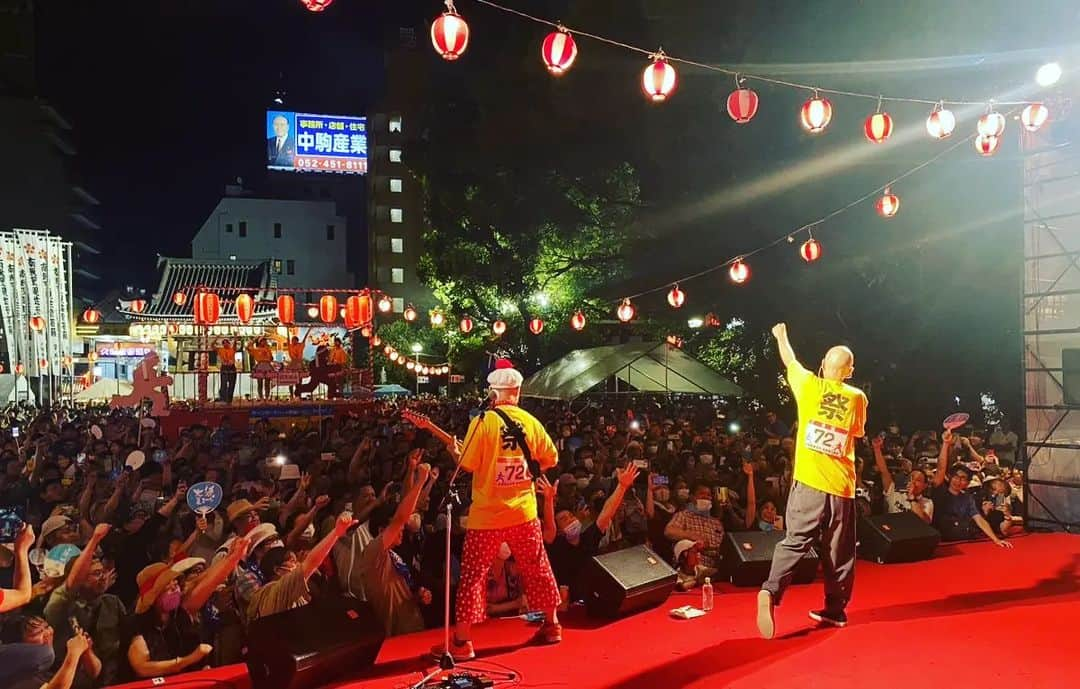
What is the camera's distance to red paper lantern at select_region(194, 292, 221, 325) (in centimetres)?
1944

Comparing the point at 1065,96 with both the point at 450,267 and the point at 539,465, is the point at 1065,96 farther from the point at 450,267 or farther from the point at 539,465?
the point at 450,267

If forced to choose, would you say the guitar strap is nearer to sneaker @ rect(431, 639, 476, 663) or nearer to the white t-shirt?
sneaker @ rect(431, 639, 476, 663)

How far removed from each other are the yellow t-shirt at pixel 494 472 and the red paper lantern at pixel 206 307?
16.9 m

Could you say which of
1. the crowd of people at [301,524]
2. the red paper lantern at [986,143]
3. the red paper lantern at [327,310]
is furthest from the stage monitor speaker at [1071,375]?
the red paper lantern at [327,310]

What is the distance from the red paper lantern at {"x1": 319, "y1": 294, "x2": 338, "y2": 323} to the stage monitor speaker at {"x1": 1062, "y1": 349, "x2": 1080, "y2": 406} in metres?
17.4

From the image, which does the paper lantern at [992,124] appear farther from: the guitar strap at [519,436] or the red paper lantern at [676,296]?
the red paper lantern at [676,296]

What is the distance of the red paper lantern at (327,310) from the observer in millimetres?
21627

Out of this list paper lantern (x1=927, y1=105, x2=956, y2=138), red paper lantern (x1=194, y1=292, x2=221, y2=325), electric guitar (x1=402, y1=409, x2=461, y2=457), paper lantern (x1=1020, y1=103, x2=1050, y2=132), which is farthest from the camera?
red paper lantern (x1=194, y1=292, x2=221, y2=325)

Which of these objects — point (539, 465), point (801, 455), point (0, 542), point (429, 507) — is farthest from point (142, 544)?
point (801, 455)

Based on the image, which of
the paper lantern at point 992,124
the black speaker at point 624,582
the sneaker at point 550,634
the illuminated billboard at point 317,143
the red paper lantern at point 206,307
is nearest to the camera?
the sneaker at point 550,634

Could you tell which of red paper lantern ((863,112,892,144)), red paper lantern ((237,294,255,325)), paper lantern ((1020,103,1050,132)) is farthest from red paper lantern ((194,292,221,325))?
paper lantern ((1020,103,1050,132))

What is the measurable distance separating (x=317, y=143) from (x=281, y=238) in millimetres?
11604

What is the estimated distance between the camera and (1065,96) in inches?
364

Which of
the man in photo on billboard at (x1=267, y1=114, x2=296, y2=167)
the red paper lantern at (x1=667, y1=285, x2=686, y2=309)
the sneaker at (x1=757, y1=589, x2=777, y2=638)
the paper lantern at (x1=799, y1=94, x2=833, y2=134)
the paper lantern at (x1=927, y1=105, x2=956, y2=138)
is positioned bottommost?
the sneaker at (x1=757, y1=589, x2=777, y2=638)
